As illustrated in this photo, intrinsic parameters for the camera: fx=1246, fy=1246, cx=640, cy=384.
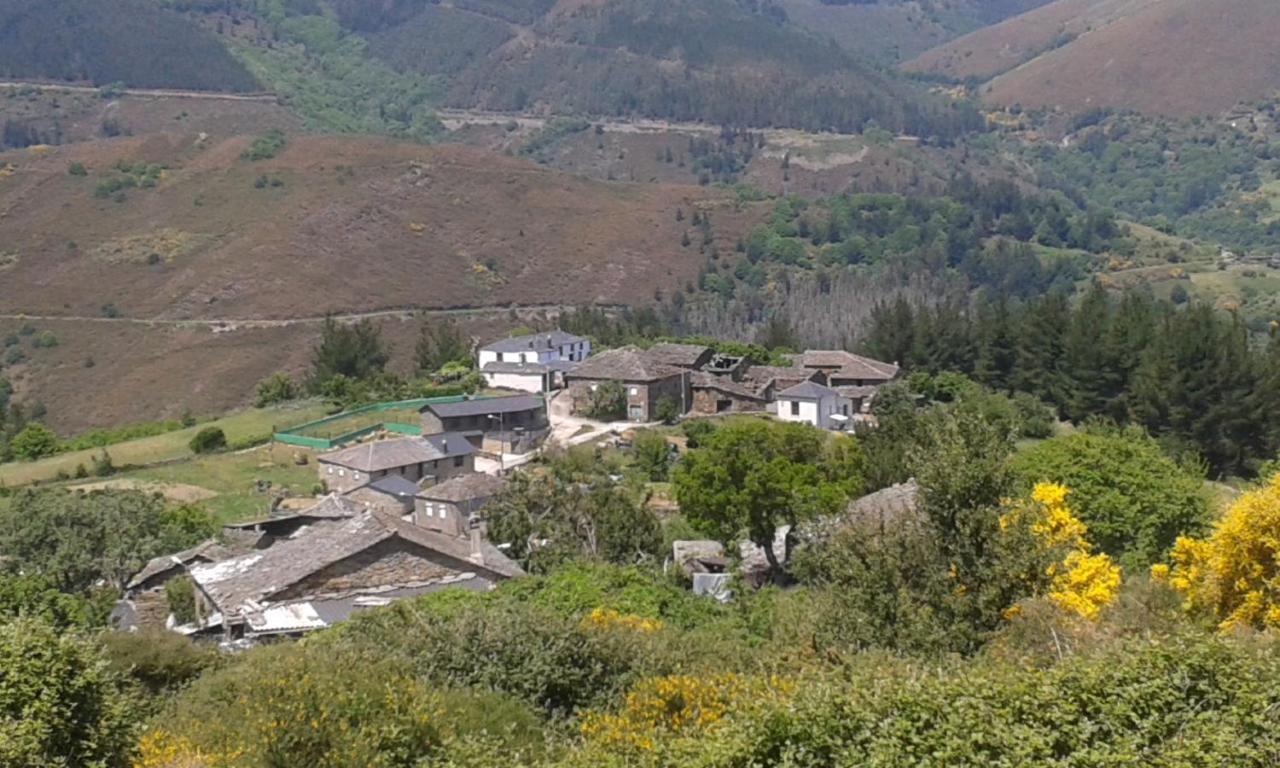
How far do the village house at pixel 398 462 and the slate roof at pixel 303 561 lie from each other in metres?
15.0

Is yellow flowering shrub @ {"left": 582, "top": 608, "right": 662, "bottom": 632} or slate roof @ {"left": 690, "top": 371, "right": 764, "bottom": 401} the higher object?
yellow flowering shrub @ {"left": 582, "top": 608, "right": 662, "bottom": 632}

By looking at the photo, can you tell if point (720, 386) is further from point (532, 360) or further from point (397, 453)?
point (397, 453)

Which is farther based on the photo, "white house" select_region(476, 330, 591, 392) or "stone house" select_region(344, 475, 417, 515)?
"white house" select_region(476, 330, 591, 392)

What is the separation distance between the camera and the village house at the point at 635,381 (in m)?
54.3

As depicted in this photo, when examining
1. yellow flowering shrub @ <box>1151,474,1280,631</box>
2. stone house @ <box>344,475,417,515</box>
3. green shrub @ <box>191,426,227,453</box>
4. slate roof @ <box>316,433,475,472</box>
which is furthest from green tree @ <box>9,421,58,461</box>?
yellow flowering shrub @ <box>1151,474,1280,631</box>

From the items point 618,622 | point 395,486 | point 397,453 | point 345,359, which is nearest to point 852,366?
point 397,453

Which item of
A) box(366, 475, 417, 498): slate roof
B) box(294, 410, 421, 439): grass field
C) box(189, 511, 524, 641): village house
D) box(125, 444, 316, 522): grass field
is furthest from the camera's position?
box(294, 410, 421, 439): grass field

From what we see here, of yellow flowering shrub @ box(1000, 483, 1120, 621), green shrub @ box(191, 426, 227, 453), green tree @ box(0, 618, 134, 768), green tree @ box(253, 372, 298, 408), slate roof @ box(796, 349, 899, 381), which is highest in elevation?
green tree @ box(0, 618, 134, 768)

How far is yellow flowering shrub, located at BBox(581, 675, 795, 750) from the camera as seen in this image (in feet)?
33.9

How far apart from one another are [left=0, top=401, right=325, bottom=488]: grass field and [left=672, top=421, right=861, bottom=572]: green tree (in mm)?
27627

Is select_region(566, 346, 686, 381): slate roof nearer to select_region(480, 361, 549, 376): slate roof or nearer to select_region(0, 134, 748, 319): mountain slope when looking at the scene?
select_region(480, 361, 549, 376): slate roof

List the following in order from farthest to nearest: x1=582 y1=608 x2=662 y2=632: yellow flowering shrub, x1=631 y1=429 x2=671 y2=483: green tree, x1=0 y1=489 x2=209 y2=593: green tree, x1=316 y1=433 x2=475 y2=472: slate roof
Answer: x1=631 y1=429 x2=671 y2=483: green tree, x1=316 y1=433 x2=475 y2=472: slate roof, x1=0 y1=489 x2=209 y2=593: green tree, x1=582 y1=608 x2=662 y2=632: yellow flowering shrub

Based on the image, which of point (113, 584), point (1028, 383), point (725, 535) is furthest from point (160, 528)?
point (1028, 383)

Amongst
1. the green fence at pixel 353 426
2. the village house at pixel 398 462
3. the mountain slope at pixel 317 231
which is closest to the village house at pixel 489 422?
the green fence at pixel 353 426
